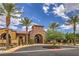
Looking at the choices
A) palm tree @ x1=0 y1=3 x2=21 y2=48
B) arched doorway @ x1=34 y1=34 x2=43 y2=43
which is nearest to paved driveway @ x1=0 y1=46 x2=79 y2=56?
arched doorway @ x1=34 y1=34 x2=43 y2=43

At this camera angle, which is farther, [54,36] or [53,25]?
[54,36]

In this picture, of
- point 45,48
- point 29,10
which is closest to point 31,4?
→ point 29,10

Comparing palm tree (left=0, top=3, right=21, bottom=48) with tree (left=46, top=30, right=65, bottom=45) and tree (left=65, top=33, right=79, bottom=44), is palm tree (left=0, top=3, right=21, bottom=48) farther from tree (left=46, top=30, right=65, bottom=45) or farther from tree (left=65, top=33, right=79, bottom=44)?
tree (left=65, top=33, right=79, bottom=44)

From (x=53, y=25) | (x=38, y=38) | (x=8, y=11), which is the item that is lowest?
(x=38, y=38)

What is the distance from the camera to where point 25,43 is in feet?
15.5

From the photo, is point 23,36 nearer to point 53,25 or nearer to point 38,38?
point 38,38

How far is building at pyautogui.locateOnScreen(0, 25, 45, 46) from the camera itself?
4.65 meters

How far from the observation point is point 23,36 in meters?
4.70

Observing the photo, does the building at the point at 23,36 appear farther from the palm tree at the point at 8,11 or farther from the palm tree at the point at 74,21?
the palm tree at the point at 74,21

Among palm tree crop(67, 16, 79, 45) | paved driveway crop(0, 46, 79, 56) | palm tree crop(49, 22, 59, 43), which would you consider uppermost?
palm tree crop(67, 16, 79, 45)

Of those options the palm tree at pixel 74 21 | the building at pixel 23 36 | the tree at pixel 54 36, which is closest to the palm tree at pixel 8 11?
the building at pixel 23 36

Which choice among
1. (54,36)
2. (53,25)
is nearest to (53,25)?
(53,25)

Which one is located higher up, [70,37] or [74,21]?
[74,21]

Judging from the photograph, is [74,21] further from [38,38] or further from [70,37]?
[38,38]
